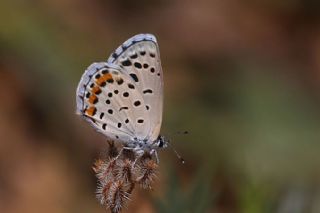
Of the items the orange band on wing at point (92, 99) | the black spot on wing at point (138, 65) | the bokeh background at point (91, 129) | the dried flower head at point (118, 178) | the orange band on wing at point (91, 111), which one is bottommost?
the bokeh background at point (91, 129)

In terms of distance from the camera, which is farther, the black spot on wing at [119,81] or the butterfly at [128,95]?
the black spot on wing at [119,81]

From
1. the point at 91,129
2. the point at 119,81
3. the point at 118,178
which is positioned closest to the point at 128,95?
the point at 119,81

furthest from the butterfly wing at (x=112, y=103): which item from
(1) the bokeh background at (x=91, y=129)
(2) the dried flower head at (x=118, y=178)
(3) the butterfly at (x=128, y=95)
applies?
(1) the bokeh background at (x=91, y=129)

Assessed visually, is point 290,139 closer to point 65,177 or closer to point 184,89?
point 184,89

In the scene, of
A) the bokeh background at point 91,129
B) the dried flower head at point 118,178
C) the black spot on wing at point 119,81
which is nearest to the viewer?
the dried flower head at point 118,178

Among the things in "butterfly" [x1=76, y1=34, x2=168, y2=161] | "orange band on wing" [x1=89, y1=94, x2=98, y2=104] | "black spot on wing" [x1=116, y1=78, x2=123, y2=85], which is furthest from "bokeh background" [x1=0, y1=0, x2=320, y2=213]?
"orange band on wing" [x1=89, y1=94, x2=98, y2=104]

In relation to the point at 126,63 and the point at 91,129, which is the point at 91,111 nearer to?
the point at 126,63

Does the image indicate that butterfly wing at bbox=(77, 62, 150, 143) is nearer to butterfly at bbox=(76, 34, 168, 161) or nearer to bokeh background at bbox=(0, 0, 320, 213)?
butterfly at bbox=(76, 34, 168, 161)

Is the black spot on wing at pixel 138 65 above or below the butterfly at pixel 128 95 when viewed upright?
above

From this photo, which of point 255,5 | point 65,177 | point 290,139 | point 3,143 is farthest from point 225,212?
point 255,5

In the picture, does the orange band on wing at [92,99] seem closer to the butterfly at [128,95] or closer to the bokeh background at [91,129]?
the butterfly at [128,95]
